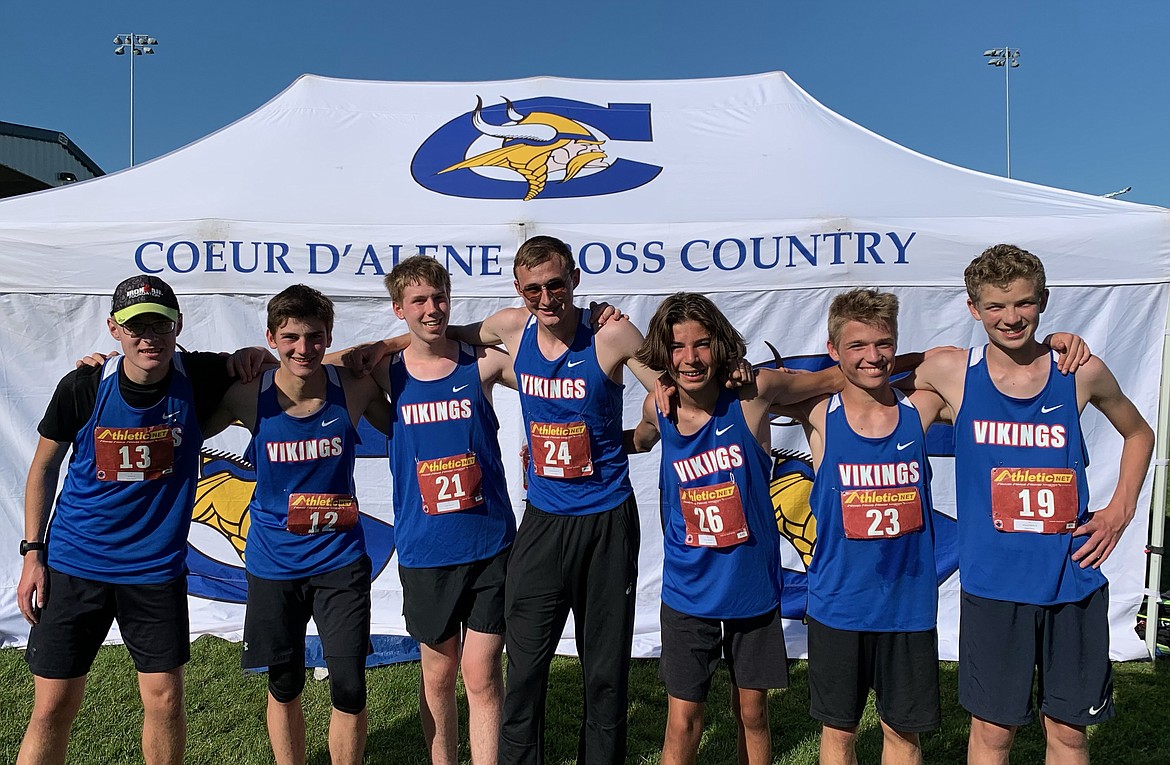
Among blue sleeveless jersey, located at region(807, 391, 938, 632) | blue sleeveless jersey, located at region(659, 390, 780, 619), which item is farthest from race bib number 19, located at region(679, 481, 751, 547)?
blue sleeveless jersey, located at region(807, 391, 938, 632)

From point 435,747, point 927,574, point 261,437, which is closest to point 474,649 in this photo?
point 435,747

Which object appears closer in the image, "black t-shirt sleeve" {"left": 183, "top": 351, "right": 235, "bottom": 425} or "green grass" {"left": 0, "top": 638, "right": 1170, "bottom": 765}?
"black t-shirt sleeve" {"left": 183, "top": 351, "right": 235, "bottom": 425}

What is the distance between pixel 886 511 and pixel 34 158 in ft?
85.1

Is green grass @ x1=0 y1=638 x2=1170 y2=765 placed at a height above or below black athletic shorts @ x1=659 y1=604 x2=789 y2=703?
below

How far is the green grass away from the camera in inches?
122

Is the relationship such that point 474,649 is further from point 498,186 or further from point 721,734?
point 498,186

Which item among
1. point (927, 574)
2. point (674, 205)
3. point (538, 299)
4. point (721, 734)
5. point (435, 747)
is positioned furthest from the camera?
point (674, 205)

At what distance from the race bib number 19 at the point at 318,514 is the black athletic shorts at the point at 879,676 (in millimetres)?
1524

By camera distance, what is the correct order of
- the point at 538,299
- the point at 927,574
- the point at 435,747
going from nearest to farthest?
the point at 927,574 → the point at 538,299 → the point at 435,747

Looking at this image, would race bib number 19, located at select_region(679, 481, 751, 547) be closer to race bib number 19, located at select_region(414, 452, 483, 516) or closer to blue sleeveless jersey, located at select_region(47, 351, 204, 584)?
race bib number 19, located at select_region(414, 452, 483, 516)

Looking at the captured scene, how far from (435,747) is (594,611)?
76 cm

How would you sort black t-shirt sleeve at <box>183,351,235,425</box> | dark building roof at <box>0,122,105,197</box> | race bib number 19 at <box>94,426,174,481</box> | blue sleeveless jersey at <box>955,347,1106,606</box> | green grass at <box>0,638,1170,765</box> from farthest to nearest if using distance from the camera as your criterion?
dark building roof at <box>0,122,105,197</box> < green grass at <box>0,638,1170,765</box> < black t-shirt sleeve at <box>183,351,235,425</box> < race bib number 19 at <box>94,426,174,481</box> < blue sleeveless jersey at <box>955,347,1106,606</box>

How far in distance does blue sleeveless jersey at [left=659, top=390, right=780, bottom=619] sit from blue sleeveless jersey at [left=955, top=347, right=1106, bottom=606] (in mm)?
582

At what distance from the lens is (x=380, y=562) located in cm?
414
